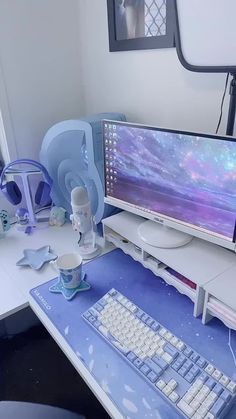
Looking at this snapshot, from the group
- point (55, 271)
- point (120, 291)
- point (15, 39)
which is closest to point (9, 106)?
point (15, 39)

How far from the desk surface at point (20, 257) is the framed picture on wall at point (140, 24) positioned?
28.7 inches

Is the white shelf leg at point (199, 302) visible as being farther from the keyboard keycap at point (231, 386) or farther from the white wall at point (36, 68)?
the white wall at point (36, 68)

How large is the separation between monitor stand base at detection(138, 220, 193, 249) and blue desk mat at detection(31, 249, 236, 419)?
4.6 inches

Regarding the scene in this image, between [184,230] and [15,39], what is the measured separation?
966 millimetres

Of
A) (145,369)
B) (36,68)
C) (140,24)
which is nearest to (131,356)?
(145,369)

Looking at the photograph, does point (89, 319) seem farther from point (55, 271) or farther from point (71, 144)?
point (71, 144)

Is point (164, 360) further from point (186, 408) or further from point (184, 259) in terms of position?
point (184, 259)

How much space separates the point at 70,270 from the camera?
84cm

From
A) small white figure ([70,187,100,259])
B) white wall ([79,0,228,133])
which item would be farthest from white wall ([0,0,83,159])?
small white figure ([70,187,100,259])

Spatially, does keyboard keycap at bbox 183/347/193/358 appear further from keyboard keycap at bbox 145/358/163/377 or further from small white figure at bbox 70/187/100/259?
small white figure at bbox 70/187/100/259

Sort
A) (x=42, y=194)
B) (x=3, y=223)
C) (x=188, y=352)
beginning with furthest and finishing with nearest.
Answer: (x=42, y=194), (x=3, y=223), (x=188, y=352)

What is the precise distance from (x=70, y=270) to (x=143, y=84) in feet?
2.37

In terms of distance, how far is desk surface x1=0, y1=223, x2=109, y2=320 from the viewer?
871mm

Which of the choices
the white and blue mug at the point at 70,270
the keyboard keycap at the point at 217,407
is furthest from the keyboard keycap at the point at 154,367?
the white and blue mug at the point at 70,270
